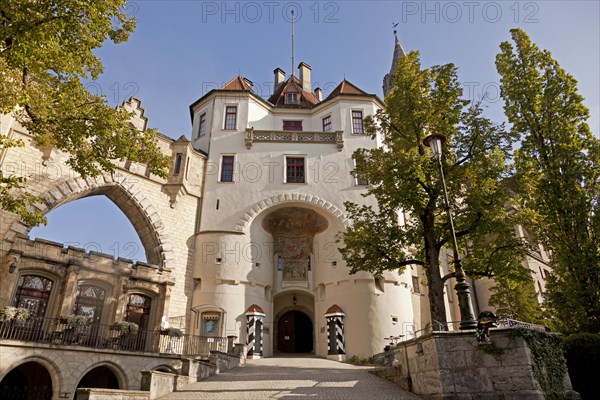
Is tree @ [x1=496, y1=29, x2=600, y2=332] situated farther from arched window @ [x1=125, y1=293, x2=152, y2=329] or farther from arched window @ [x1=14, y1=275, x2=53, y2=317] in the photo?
arched window @ [x1=14, y1=275, x2=53, y2=317]

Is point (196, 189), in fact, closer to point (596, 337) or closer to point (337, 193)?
point (337, 193)

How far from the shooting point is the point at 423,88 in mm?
15430

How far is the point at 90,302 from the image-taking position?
1759 centimetres

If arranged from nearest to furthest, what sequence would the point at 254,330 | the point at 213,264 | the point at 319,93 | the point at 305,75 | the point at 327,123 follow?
the point at 254,330 < the point at 213,264 < the point at 327,123 < the point at 305,75 < the point at 319,93

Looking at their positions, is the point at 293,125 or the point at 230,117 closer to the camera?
the point at 230,117

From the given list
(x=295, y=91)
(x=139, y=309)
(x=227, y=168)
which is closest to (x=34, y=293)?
(x=139, y=309)

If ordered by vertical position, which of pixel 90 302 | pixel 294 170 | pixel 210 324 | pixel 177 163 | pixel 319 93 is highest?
pixel 319 93

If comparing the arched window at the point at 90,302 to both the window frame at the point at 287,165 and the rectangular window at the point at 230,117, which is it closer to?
the window frame at the point at 287,165

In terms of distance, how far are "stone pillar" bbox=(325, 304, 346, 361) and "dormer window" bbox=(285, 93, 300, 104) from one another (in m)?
17.5

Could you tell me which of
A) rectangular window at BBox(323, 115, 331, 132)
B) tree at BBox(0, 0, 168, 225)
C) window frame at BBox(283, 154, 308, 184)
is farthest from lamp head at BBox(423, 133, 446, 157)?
rectangular window at BBox(323, 115, 331, 132)

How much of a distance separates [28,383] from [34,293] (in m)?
3.62

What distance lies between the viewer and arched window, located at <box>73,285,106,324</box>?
56.5 feet

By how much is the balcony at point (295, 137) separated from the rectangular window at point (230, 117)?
5.28 feet

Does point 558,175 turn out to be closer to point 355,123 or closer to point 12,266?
point 355,123
